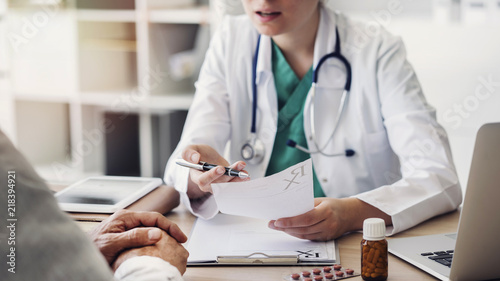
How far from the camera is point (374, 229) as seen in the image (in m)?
0.98

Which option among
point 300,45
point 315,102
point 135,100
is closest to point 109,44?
point 135,100

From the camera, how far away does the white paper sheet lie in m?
1.05

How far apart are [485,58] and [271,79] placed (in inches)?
59.9

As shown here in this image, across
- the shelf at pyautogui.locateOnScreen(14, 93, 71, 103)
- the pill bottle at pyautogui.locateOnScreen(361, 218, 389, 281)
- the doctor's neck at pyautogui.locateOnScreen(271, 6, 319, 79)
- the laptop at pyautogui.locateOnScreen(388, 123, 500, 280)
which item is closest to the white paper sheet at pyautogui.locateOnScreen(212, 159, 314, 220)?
the pill bottle at pyautogui.locateOnScreen(361, 218, 389, 281)

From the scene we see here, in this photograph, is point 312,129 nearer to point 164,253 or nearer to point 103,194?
point 103,194

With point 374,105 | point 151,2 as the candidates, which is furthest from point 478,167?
point 151,2

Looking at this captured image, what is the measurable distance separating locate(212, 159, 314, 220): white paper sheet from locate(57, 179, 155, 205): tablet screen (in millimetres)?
372

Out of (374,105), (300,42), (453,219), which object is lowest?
(453,219)

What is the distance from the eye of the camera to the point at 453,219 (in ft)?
4.44

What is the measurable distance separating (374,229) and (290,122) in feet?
2.54

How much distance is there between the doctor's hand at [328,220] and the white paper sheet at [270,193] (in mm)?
41

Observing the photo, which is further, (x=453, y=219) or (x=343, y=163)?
(x=343, y=163)

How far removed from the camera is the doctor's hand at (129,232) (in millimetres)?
1008

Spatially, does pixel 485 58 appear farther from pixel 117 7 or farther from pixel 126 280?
pixel 126 280
